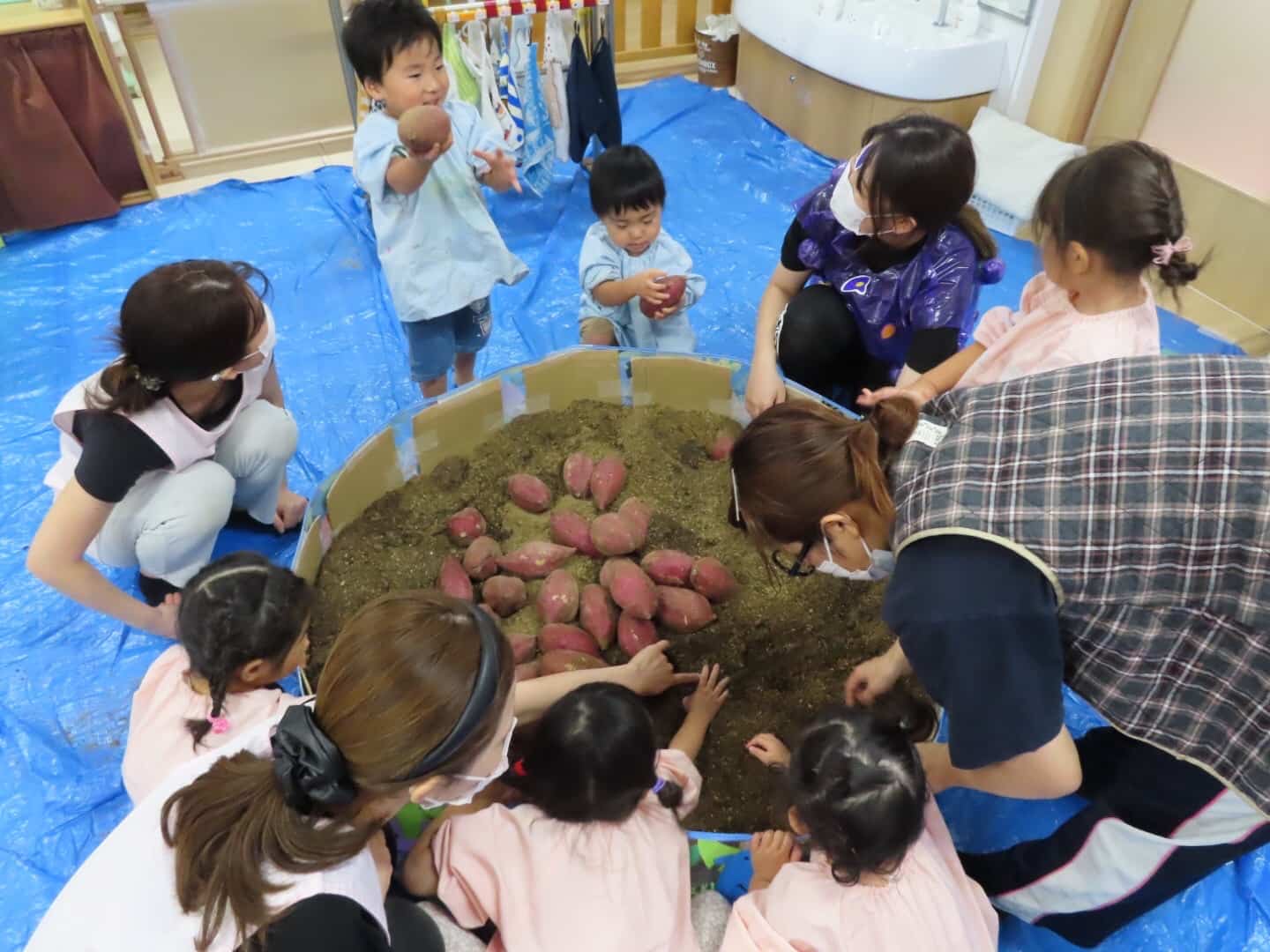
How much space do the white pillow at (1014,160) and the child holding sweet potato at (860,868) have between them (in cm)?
193

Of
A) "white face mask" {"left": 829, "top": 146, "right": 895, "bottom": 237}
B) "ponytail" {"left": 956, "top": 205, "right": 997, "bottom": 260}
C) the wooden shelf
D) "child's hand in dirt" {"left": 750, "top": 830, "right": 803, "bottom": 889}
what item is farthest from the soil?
the wooden shelf

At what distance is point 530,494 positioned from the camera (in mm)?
1518

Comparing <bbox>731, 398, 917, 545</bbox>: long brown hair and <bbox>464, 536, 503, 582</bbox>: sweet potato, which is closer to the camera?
<bbox>731, 398, 917, 545</bbox>: long brown hair

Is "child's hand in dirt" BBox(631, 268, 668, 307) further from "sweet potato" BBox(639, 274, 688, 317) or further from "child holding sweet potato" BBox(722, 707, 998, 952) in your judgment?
"child holding sweet potato" BBox(722, 707, 998, 952)

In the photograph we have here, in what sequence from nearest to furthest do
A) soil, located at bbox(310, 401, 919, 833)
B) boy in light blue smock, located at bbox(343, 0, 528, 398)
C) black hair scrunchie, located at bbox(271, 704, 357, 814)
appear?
black hair scrunchie, located at bbox(271, 704, 357, 814), soil, located at bbox(310, 401, 919, 833), boy in light blue smock, located at bbox(343, 0, 528, 398)

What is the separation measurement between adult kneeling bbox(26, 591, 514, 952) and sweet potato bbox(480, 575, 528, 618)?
0.61 m

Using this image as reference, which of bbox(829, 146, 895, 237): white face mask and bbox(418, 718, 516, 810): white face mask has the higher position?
bbox(829, 146, 895, 237): white face mask

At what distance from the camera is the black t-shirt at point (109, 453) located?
1192 mm

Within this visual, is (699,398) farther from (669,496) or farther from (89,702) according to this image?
(89,702)

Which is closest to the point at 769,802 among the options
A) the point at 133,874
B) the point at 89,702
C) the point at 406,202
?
the point at 133,874

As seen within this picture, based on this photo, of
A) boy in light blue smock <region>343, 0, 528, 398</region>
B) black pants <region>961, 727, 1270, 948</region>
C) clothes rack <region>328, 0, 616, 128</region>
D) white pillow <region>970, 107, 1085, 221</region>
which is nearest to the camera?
black pants <region>961, 727, 1270, 948</region>

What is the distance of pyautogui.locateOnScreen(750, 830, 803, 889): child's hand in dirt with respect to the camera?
1.02 m

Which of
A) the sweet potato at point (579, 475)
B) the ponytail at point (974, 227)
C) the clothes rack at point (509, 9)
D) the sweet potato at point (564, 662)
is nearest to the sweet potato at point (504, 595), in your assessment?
the sweet potato at point (564, 662)

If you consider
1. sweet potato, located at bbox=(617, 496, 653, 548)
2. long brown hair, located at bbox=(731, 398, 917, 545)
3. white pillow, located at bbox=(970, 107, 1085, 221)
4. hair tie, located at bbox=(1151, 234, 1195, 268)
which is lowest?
sweet potato, located at bbox=(617, 496, 653, 548)
